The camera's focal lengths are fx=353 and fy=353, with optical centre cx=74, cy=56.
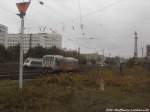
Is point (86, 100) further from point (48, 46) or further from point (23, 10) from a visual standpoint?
point (48, 46)

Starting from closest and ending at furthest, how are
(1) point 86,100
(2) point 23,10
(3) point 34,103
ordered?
1. (3) point 34,103
2. (1) point 86,100
3. (2) point 23,10

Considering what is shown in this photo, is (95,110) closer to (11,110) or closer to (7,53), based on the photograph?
(11,110)

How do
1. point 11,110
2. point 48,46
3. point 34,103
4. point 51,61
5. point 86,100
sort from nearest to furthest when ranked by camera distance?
1. point 11,110
2. point 34,103
3. point 86,100
4. point 51,61
5. point 48,46

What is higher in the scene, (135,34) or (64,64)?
(135,34)

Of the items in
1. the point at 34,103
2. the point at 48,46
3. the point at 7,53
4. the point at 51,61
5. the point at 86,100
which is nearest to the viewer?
the point at 34,103

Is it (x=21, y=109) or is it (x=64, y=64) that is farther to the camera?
(x=64, y=64)

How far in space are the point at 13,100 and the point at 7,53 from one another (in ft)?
250

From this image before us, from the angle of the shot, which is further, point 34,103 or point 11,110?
point 34,103

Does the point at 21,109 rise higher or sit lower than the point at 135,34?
lower

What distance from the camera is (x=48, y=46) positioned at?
10350 cm

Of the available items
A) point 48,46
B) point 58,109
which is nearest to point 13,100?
point 58,109

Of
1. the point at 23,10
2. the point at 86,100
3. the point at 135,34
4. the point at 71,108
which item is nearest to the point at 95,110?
the point at 71,108

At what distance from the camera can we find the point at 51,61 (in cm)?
4975

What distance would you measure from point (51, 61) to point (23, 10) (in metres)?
36.3
